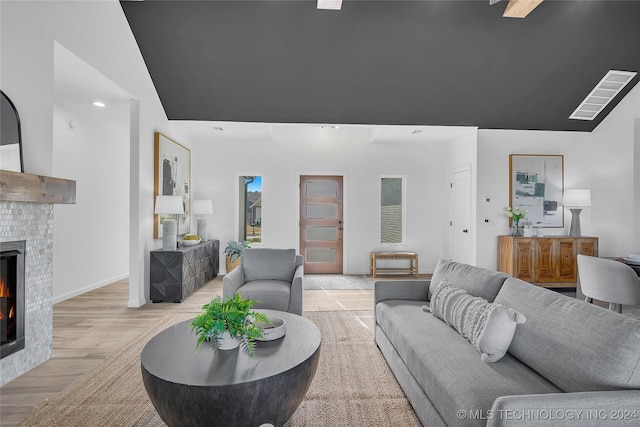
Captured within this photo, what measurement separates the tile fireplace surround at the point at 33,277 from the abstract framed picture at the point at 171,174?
1.87 metres

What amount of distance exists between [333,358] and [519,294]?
1.48m

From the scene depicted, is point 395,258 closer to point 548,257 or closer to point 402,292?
point 548,257

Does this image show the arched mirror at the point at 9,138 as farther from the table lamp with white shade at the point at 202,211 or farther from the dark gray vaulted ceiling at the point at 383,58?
the table lamp with white shade at the point at 202,211

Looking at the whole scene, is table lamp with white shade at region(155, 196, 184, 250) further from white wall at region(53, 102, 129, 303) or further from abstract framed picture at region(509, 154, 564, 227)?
abstract framed picture at region(509, 154, 564, 227)

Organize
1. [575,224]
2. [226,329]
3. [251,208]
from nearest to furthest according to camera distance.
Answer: [226,329] → [575,224] → [251,208]

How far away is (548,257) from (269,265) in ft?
13.7

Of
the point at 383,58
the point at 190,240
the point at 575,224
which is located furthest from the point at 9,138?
the point at 575,224

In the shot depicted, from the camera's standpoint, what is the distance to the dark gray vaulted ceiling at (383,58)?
399 cm

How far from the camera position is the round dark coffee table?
5.00 feet

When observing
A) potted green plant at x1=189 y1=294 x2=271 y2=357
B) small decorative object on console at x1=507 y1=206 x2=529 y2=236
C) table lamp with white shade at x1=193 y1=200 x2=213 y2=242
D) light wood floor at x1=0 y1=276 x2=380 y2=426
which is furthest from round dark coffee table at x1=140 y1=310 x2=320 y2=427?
small decorative object on console at x1=507 y1=206 x2=529 y2=236

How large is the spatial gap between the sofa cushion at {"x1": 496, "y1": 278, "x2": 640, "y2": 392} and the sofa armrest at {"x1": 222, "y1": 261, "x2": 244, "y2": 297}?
2399mm

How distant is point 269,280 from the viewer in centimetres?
392

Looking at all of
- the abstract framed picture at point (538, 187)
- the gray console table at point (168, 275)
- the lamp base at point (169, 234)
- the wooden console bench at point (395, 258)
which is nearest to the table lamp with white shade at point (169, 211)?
the lamp base at point (169, 234)

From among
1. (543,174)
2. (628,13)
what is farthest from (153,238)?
(628,13)
